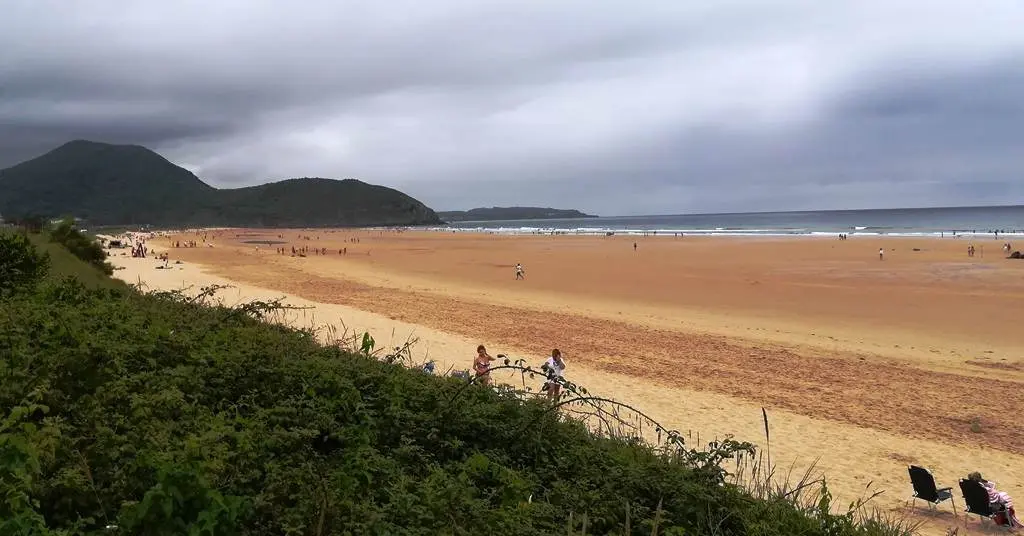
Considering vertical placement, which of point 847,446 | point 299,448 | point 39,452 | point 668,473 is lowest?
point 847,446

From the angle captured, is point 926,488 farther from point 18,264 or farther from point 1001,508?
point 18,264

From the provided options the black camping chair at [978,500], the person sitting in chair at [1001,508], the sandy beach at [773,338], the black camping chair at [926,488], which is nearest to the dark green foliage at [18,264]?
the sandy beach at [773,338]

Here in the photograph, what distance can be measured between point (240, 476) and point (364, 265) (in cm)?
4184

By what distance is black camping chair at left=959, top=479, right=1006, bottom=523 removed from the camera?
6.95 metres

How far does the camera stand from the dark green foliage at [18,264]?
9445 millimetres

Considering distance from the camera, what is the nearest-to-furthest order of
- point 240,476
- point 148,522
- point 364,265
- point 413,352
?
point 148,522
point 240,476
point 413,352
point 364,265

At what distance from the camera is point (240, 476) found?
3428mm

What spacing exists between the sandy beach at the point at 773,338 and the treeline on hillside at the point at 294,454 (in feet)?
5.82

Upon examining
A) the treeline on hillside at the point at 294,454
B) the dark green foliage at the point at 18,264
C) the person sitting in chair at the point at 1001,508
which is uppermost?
the dark green foliage at the point at 18,264

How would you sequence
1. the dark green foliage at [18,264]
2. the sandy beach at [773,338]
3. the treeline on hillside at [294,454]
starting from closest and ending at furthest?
the treeline on hillside at [294,454], the dark green foliage at [18,264], the sandy beach at [773,338]

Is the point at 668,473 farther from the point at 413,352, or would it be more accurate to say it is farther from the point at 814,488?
the point at 413,352

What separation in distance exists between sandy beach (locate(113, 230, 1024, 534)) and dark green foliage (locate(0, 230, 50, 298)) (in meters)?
1.67

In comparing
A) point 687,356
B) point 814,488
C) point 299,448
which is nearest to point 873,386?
point 687,356

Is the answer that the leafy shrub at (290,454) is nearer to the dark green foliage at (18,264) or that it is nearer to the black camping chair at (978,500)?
the black camping chair at (978,500)
